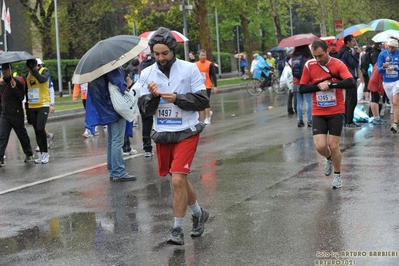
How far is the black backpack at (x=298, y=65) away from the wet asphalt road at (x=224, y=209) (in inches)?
96.6

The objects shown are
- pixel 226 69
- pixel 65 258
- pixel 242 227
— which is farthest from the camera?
pixel 226 69

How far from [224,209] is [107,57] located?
10.5 ft

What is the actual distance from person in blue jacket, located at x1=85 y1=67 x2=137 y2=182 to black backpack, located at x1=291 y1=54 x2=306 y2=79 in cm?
641

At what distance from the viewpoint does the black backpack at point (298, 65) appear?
658 inches

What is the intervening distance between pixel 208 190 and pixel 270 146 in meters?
4.29

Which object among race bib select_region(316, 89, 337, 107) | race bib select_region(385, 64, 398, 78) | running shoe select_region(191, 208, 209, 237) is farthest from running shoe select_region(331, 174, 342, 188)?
race bib select_region(385, 64, 398, 78)

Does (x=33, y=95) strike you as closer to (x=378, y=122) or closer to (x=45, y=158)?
(x=45, y=158)

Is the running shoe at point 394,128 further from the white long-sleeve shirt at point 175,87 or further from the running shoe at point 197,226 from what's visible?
the white long-sleeve shirt at point 175,87

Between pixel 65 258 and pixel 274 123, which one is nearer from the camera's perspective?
→ pixel 65 258

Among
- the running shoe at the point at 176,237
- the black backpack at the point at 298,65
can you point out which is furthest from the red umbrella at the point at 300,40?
the running shoe at the point at 176,237

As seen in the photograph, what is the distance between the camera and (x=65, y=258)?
684cm

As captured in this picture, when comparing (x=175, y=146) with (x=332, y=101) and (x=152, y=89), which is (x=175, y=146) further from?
(x=332, y=101)

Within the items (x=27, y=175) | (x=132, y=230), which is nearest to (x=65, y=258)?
(x=132, y=230)

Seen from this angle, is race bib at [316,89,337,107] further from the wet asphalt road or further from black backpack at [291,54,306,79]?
black backpack at [291,54,306,79]
